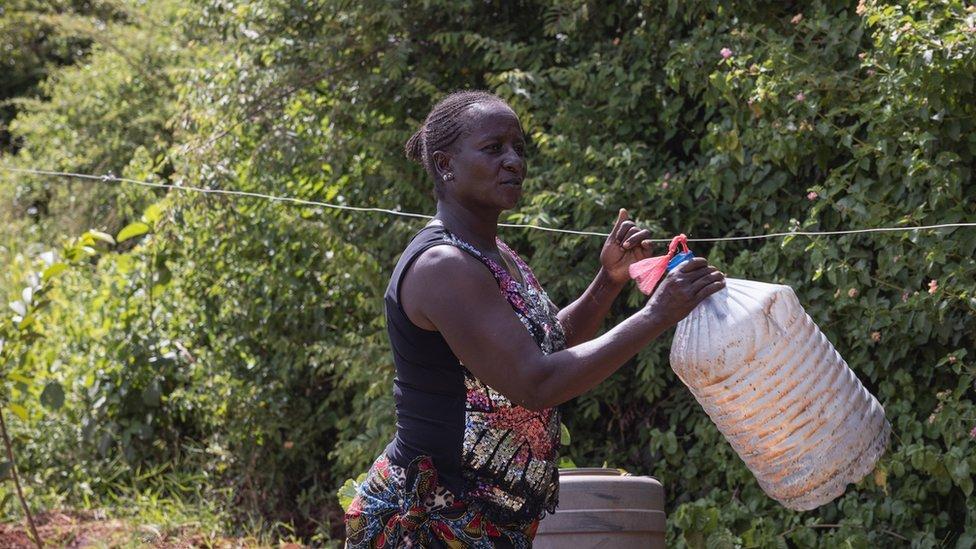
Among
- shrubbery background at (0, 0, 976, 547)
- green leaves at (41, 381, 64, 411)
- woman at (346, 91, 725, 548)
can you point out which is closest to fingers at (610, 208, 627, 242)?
woman at (346, 91, 725, 548)

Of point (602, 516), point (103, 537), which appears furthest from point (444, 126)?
point (103, 537)

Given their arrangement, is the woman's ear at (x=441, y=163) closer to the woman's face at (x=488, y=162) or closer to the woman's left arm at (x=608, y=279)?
the woman's face at (x=488, y=162)

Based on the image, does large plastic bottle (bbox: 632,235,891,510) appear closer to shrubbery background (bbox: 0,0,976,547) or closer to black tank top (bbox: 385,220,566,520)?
black tank top (bbox: 385,220,566,520)

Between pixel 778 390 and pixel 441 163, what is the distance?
92 cm

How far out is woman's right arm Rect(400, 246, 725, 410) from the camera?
245 centimetres

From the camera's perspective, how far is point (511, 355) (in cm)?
246

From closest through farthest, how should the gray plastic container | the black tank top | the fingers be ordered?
the black tank top < the fingers < the gray plastic container

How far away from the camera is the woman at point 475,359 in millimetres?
2471

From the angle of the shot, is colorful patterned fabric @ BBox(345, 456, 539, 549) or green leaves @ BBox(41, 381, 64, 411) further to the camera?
green leaves @ BBox(41, 381, 64, 411)

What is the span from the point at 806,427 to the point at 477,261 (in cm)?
88

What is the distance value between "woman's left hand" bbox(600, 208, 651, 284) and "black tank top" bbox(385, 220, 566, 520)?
412 millimetres

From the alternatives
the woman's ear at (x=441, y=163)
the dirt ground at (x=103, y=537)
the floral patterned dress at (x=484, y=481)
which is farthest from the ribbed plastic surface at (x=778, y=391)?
the dirt ground at (x=103, y=537)

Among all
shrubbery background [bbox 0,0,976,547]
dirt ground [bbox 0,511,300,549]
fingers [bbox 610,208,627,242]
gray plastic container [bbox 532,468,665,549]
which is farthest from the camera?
dirt ground [bbox 0,511,300,549]

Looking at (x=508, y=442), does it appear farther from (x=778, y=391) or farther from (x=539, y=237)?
(x=539, y=237)
